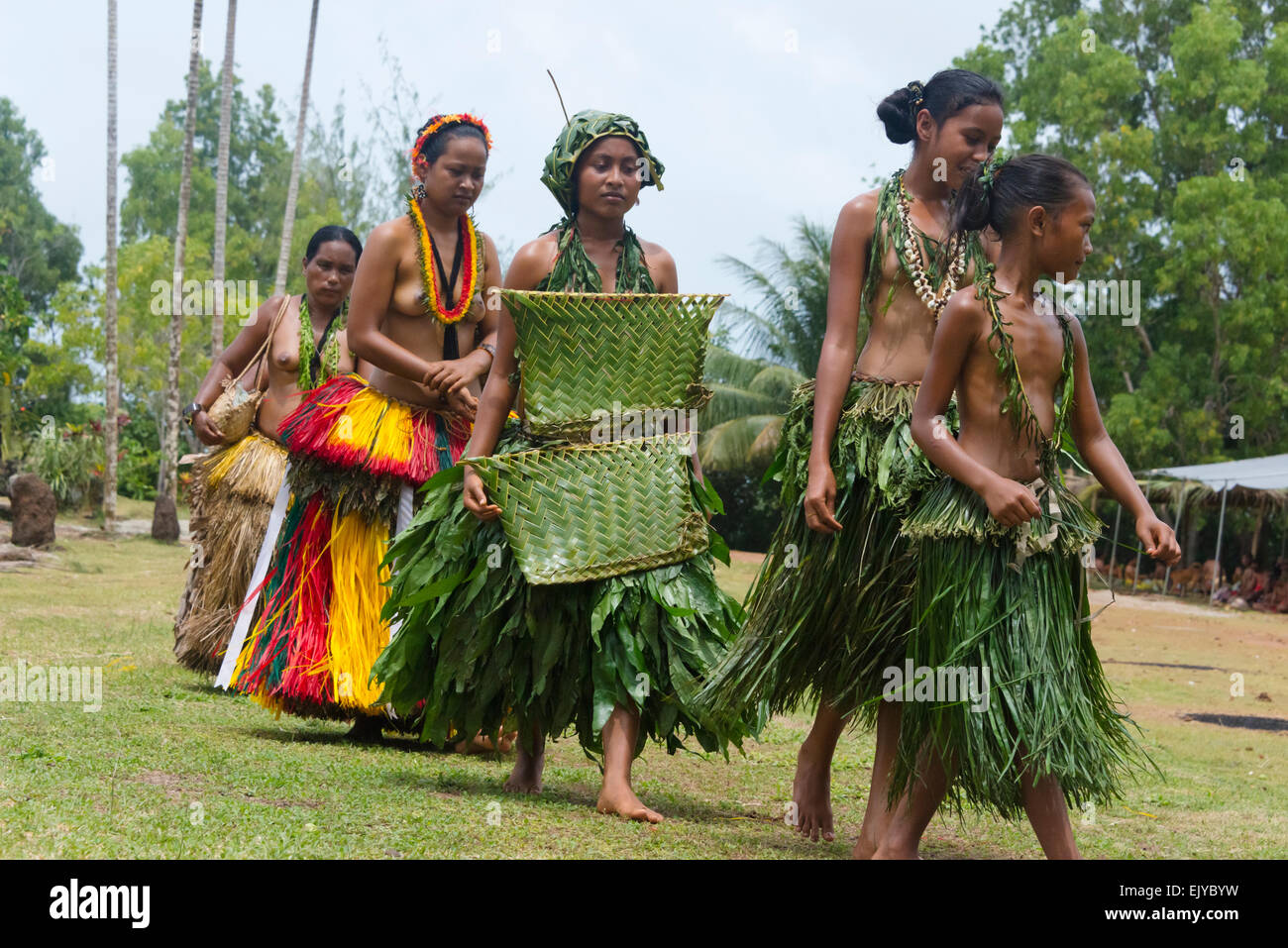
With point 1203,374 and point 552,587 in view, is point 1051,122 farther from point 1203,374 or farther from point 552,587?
point 552,587

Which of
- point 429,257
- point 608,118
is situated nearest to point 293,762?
point 429,257

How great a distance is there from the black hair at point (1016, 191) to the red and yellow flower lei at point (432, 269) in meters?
2.34

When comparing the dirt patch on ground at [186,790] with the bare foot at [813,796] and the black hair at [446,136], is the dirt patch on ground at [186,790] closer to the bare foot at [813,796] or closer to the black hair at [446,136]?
the bare foot at [813,796]

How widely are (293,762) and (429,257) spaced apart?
1.90 m

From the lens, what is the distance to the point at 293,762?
4492 millimetres

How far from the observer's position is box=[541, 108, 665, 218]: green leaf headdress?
4469 millimetres

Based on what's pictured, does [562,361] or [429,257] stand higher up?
[429,257]

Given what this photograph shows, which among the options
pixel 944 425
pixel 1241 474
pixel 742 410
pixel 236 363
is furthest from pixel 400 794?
pixel 742 410

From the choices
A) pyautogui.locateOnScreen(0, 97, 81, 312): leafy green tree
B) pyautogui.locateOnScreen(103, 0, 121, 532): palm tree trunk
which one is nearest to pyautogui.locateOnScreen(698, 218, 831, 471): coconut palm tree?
pyautogui.locateOnScreen(103, 0, 121, 532): palm tree trunk

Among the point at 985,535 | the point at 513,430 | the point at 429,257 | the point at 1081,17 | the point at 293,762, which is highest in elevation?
the point at 1081,17

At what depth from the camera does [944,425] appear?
10.8 feet

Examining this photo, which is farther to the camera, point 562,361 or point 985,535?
point 562,361

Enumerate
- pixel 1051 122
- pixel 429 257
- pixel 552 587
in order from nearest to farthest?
1. pixel 552 587
2. pixel 429 257
3. pixel 1051 122

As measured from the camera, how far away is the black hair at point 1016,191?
3.18 metres
